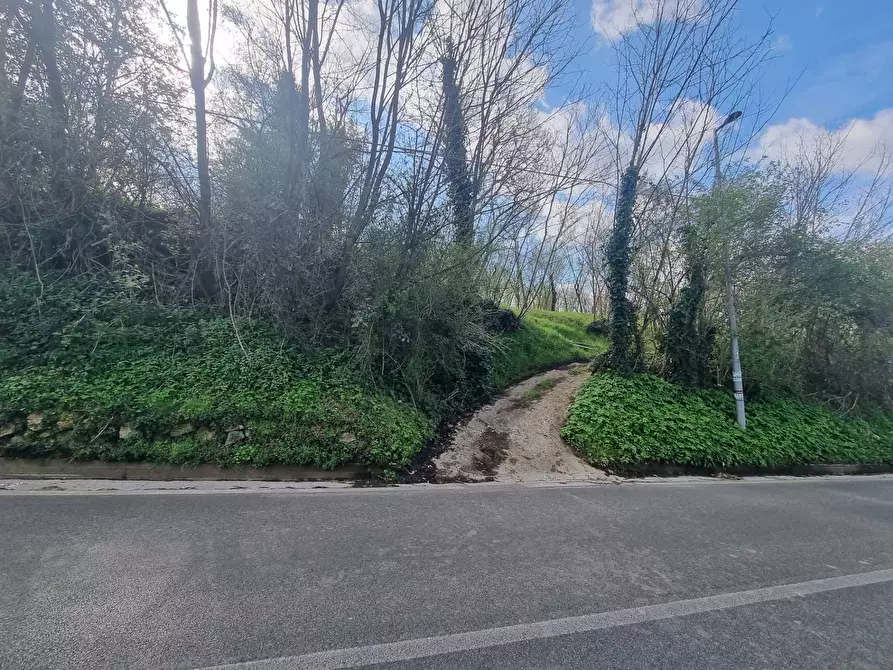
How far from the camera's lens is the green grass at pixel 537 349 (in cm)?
1086

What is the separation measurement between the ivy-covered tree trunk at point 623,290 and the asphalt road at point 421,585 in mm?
5438

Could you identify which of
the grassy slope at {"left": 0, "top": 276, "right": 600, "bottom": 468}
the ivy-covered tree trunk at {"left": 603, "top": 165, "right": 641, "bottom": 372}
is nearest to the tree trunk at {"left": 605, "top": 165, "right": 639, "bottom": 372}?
the ivy-covered tree trunk at {"left": 603, "top": 165, "right": 641, "bottom": 372}

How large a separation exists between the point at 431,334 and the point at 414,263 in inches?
60.2

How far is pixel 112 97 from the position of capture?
725 cm

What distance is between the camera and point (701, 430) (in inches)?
298

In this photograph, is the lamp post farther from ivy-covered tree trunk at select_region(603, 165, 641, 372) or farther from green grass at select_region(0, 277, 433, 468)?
green grass at select_region(0, 277, 433, 468)

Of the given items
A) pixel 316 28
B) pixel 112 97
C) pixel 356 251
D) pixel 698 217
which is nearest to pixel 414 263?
pixel 356 251

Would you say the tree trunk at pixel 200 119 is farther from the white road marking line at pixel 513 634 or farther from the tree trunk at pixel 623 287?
the tree trunk at pixel 623 287

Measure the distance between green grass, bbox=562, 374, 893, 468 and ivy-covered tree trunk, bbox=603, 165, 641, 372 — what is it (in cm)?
66

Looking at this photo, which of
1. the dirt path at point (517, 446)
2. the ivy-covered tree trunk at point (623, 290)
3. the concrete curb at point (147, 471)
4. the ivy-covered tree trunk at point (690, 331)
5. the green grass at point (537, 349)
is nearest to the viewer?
the concrete curb at point (147, 471)

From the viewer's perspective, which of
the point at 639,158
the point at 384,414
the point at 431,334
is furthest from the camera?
the point at 639,158

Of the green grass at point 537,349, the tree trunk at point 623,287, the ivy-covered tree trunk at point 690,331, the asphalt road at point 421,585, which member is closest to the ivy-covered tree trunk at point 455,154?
the green grass at point 537,349

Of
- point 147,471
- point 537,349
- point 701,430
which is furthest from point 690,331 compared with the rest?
point 147,471

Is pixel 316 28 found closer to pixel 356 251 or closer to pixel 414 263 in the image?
pixel 356 251
